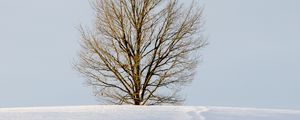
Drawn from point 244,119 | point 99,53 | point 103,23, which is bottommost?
point 244,119

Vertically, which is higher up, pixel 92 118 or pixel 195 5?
pixel 195 5

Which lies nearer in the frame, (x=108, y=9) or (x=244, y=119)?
(x=244, y=119)

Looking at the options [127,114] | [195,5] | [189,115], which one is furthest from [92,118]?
[195,5]

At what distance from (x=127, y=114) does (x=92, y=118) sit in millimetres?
755

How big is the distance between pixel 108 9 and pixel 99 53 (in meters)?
1.69

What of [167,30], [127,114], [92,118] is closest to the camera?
[92,118]

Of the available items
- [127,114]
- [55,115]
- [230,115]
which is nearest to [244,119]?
[230,115]

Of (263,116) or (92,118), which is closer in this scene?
(92,118)

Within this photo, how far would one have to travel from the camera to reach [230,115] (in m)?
8.55

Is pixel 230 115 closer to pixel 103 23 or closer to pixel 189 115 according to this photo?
pixel 189 115

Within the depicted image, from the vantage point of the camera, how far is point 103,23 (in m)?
18.3

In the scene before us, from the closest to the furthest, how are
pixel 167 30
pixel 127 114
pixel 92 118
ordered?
pixel 92 118
pixel 127 114
pixel 167 30

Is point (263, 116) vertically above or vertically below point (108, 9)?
below

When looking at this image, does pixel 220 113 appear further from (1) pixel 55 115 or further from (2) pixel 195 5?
(2) pixel 195 5
